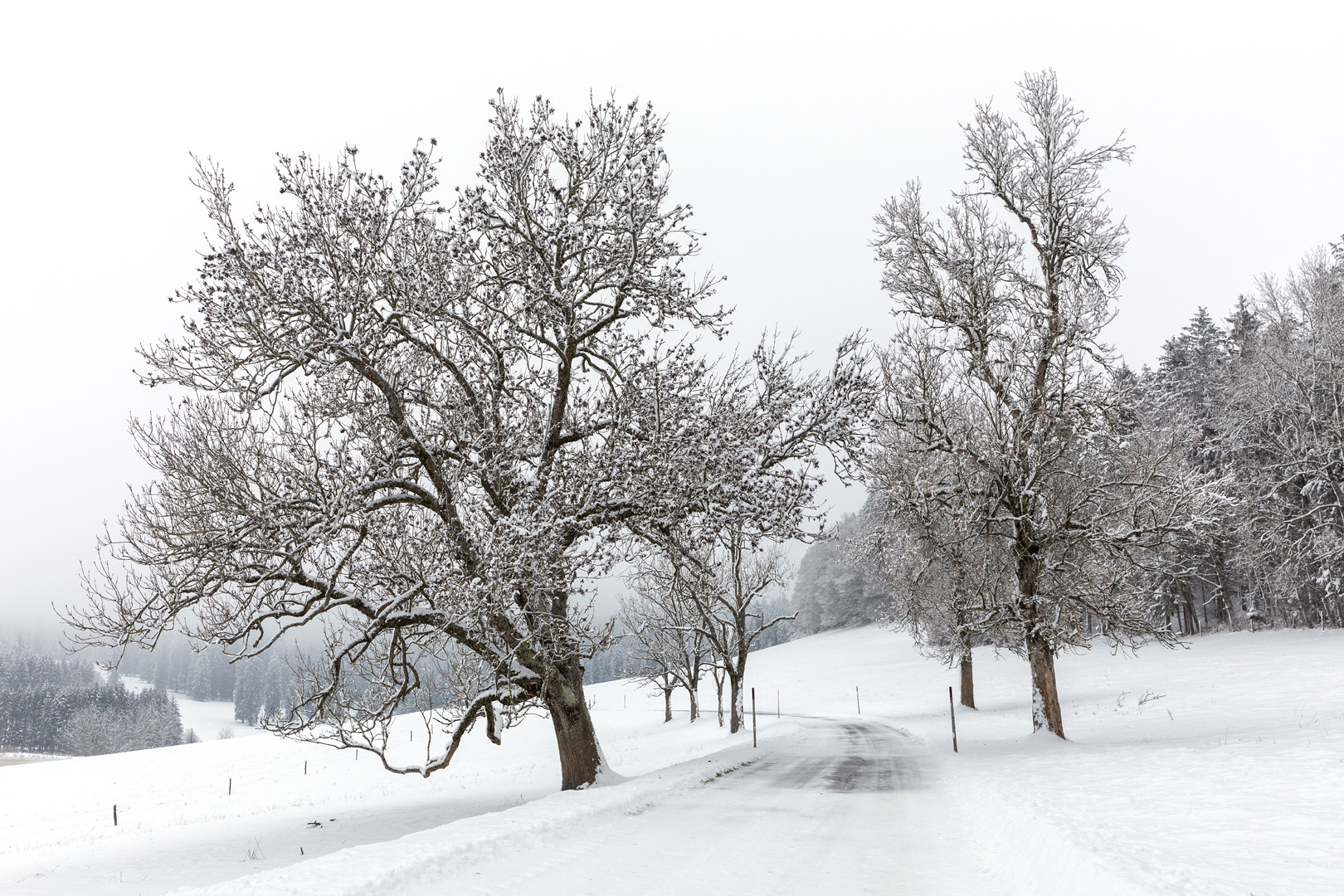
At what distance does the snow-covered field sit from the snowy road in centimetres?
4

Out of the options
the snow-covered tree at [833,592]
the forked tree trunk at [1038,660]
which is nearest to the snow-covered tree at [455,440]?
the forked tree trunk at [1038,660]

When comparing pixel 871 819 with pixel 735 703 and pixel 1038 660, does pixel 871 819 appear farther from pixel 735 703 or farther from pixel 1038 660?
pixel 735 703

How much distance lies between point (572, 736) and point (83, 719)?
129587mm

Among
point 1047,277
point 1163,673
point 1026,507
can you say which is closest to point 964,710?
point 1163,673

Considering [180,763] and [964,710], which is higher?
[964,710]

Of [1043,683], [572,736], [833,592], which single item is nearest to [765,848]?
[572,736]

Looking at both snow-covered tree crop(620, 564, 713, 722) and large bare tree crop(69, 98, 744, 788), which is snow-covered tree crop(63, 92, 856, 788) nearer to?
large bare tree crop(69, 98, 744, 788)

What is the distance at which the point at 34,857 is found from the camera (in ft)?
59.7

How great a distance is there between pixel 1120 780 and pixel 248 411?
13.9 m

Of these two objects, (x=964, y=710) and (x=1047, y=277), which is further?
(x=964, y=710)

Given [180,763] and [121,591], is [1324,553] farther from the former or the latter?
[180,763]

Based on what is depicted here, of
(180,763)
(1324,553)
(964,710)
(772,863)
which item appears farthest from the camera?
(180,763)

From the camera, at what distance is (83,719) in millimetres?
103812

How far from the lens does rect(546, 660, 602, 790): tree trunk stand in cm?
1271
